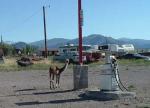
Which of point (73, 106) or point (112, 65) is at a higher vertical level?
point (112, 65)

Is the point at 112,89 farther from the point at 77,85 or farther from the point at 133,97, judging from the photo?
the point at 77,85

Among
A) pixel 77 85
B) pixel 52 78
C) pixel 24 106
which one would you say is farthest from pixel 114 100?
pixel 52 78

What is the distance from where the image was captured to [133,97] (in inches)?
653

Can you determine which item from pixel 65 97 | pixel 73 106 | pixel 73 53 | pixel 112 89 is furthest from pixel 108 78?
pixel 73 53

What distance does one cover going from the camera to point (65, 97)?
1756 centimetres

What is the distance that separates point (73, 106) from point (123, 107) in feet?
5.23

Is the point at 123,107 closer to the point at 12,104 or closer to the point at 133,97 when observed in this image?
the point at 133,97

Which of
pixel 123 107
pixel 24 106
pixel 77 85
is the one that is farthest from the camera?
pixel 77 85

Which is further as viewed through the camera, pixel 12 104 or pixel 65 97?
pixel 65 97

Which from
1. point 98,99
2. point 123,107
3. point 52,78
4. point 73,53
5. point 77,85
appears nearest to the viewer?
point 123,107

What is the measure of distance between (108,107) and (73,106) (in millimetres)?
1136

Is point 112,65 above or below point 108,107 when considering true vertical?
above

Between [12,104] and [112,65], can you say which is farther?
[112,65]

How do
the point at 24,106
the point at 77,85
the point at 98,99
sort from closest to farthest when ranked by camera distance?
the point at 24,106
the point at 98,99
the point at 77,85
